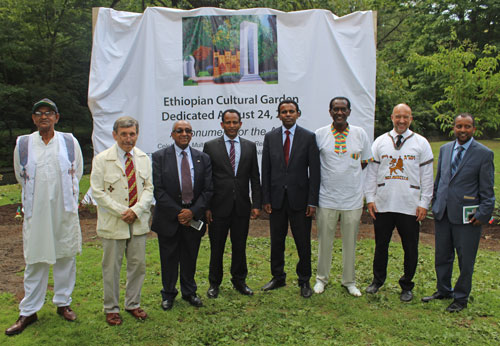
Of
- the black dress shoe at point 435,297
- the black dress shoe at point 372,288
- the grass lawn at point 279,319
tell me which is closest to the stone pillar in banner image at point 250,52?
the grass lawn at point 279,319

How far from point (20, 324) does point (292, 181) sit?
9.53 ft

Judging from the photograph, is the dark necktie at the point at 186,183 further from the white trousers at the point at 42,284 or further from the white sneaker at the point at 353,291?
the white sneaker at the point at 353,291

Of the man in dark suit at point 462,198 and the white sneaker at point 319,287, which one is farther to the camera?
the white sneaker at point 319,287

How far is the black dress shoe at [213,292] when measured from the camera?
468cm

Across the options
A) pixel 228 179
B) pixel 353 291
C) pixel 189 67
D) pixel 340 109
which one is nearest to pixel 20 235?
pixel 189 67

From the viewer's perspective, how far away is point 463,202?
4.25m

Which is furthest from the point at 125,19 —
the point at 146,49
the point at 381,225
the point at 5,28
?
the point at 5,28

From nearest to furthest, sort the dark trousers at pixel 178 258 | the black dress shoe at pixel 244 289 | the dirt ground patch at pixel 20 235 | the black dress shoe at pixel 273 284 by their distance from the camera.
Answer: the dark trousers at pixel 178 258 < the black dress shoe at pixel 244 289 < the black dress shoe at pixel 273 284 < the dirt ground patch at pixel 20 235

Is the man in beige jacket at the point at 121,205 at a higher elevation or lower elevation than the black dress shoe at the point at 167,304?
higher

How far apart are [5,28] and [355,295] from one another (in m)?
18.1

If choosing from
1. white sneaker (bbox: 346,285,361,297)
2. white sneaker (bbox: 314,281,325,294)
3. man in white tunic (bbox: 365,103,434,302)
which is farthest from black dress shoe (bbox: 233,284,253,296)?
man in white tunic (bbox: 365,103,434,302)

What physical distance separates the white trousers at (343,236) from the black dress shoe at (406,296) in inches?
20.2

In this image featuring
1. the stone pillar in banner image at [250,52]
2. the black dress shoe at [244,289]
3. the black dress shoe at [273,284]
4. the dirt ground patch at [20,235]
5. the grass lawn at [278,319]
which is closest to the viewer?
the grass lawn at [278,319]

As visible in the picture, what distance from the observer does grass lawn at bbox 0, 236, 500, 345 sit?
380 cm
